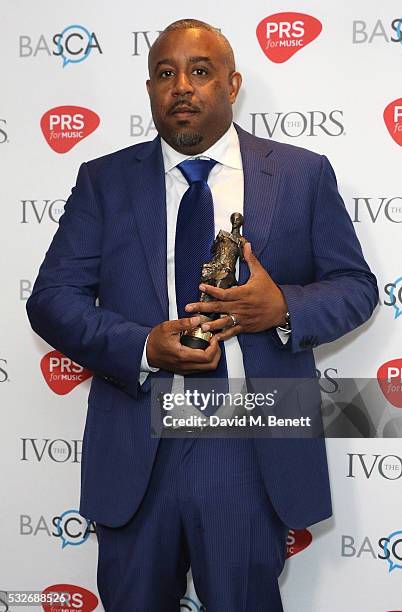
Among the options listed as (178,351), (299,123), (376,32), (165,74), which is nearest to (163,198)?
(165,74)

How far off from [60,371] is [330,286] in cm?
86

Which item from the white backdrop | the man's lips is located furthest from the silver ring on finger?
the white backdrop

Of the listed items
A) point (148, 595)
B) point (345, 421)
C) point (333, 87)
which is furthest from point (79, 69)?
point (148, 595)

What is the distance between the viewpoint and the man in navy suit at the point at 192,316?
154 centimetres

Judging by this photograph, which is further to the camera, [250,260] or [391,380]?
[391,380]

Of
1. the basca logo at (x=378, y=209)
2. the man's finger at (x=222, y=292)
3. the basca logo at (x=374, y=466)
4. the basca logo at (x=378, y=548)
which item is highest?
the basca logo at (x=378, y=209)

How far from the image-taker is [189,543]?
5.14 ft

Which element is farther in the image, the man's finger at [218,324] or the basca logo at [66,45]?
the basca logo at [66,45]

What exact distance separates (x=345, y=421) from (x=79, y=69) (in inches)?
45.3

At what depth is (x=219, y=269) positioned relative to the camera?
1430 mm

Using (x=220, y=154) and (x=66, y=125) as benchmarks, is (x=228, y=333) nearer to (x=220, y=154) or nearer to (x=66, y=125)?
(x=220, y=154)

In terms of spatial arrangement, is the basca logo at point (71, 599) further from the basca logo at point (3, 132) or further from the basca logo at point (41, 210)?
the basca logo at point (3, 132)

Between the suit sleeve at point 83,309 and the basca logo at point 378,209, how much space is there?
0.68 m
